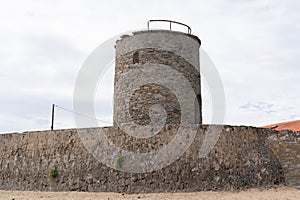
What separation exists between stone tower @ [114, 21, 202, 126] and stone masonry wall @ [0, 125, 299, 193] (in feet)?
10.6

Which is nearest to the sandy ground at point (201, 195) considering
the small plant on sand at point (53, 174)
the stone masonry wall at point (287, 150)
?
the stone masonry wall at point (287, 150)

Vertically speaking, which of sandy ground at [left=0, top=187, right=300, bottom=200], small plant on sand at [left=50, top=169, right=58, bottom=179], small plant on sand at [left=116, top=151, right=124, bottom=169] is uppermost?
small plant on sand at [left=116, top=151, right=124, bottom=169]

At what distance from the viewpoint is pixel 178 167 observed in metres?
11.1

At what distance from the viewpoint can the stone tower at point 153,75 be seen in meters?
15.0

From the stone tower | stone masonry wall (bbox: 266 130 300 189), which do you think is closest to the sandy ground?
stone masonry wall (bbox: 266 130 300 189)

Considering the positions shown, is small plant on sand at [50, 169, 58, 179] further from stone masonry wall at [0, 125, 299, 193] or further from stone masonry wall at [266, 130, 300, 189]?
stone masonry wall at [266, 130, 300, 189]

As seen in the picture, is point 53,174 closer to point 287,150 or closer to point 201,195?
point 201,195

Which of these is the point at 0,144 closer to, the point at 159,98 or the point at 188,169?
the point at 159,98

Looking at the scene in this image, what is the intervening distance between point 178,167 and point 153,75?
17.1ft

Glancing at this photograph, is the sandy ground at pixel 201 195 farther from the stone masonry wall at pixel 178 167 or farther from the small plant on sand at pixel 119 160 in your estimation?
the small plant on sand at pixel 119 160

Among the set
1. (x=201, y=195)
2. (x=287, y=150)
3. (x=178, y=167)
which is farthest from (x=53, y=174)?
(x=287, y=150)

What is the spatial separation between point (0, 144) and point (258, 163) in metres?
10.4

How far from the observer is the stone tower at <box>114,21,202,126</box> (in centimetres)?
1495

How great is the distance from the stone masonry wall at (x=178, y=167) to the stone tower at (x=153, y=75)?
3224 millimetres
